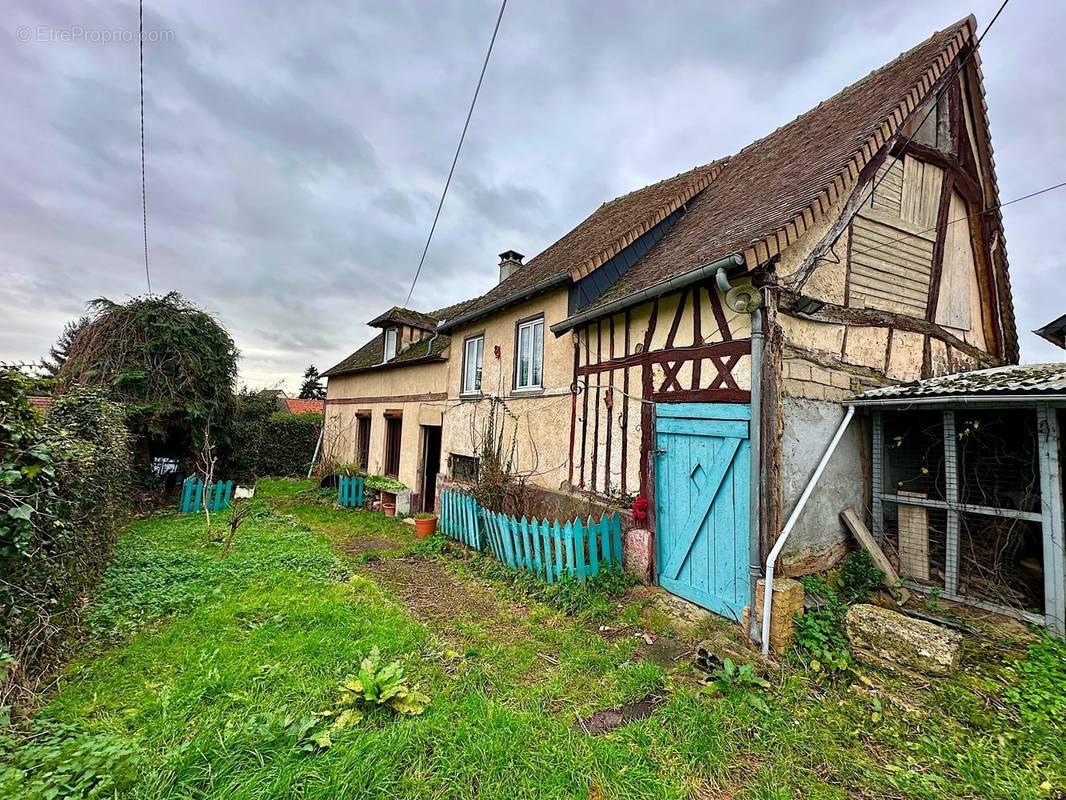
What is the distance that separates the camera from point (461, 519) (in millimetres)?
8305

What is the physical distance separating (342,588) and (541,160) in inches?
326

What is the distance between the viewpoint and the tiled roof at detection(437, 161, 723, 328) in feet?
23.9

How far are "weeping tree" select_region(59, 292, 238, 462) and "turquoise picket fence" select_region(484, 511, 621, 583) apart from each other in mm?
9751

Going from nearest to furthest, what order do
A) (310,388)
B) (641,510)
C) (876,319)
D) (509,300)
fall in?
(876,319)
(641,510)
(509,300)
(310,388)

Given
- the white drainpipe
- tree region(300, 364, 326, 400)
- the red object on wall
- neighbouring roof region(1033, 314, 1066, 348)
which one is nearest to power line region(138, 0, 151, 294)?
the red object on wall

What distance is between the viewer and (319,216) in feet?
35.6

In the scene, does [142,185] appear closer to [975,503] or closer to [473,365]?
[473,365]

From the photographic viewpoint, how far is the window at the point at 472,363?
33.4 ft

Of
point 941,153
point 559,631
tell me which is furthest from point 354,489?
point 941,153

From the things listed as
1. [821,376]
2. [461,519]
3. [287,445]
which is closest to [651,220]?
[821,376]

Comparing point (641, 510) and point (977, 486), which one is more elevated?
point (977, 486)

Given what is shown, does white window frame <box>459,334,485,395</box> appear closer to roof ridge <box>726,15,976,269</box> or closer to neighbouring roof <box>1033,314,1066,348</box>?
roof ridge <box>726,15,976,269</box>

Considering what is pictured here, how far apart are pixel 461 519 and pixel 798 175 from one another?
7.75 meters

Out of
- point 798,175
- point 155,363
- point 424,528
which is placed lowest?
point 424,528
